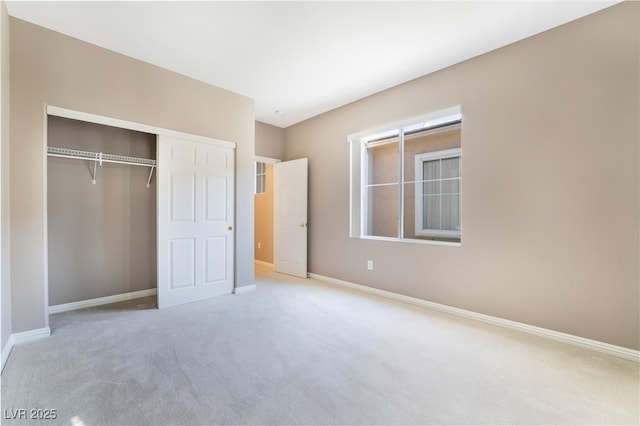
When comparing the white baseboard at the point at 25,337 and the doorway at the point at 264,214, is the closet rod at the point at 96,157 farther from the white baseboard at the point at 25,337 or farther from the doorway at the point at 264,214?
the doorway at the point at 264,214

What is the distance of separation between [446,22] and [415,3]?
1.33 feet

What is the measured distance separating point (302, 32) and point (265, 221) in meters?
4.20

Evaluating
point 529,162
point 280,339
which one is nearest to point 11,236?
point 280,339

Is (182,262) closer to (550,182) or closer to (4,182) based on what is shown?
(4,182)

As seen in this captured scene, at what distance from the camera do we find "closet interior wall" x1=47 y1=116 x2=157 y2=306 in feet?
10.2

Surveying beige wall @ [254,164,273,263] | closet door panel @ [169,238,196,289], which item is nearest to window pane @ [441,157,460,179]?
beige wall @ [254,164,273,263]

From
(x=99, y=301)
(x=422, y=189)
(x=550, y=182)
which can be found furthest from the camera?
(x=422, y=189)

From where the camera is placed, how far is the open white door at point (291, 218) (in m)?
4.83

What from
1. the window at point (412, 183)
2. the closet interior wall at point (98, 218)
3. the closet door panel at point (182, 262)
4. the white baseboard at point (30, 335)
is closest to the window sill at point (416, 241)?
the window at point (412, 183)

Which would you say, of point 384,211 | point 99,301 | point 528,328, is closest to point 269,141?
point 384,211

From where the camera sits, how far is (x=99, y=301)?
3.34 m

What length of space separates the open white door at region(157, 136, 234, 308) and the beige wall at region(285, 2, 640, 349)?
247 centimetres

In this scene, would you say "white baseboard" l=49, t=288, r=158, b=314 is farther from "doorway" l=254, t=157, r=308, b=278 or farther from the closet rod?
"doorway" l=254, t=157, r=308, b=278

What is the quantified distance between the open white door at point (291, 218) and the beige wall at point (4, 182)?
3383mm
